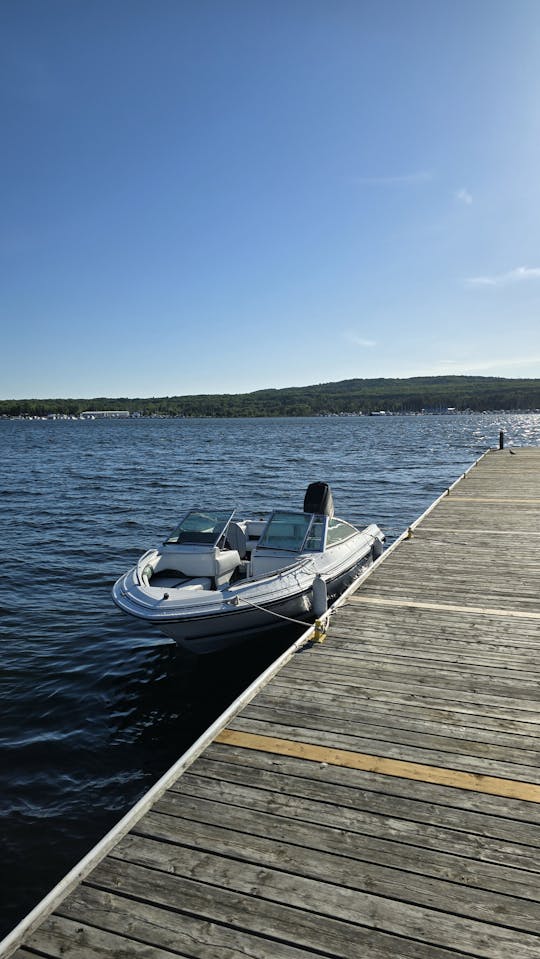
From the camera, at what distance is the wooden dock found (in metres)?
3.37

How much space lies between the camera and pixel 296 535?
36.4 ft

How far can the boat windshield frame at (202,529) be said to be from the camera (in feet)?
35.8

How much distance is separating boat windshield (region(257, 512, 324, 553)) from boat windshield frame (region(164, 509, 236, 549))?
2.65ft

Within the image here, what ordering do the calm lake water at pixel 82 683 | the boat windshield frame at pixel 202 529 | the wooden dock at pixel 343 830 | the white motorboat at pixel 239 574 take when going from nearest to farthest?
the wooden dock at pixel 343 830 → the calm lake water at pixel 82 683 → the white motorboat at pixel 239 574 → the boat windshield frame at pixel 202 529

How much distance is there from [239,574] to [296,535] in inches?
51.5

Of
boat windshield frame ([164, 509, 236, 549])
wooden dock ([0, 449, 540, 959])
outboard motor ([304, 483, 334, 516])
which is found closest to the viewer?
wooden dock ([0, 449, 540, 959])

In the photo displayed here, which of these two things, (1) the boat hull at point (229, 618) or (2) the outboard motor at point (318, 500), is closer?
(1) the boat hull at point (229, 618)

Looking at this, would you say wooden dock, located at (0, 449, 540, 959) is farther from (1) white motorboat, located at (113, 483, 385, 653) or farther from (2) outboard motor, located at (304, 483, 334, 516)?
(2) outboard motor, located at (304, 483, 334, 516)

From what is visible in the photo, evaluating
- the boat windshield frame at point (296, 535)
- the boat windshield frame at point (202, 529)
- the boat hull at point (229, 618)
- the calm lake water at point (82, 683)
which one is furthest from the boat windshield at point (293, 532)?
the calm lake water at point (82, 683)

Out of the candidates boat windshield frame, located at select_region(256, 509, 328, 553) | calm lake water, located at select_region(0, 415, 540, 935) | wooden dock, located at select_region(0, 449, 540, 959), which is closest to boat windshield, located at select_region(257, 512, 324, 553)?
boat windshield frame, located at select_region(256, 509, 328, 553)

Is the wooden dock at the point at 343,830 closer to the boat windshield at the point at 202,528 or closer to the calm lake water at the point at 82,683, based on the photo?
the calm lake water at the point at 82,683

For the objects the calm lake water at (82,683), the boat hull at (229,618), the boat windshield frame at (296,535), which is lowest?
the calm lake water at (82,683)

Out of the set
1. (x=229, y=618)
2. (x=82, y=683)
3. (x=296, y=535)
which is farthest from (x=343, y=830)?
(x=296, y=535)

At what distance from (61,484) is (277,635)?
87.2 feet
